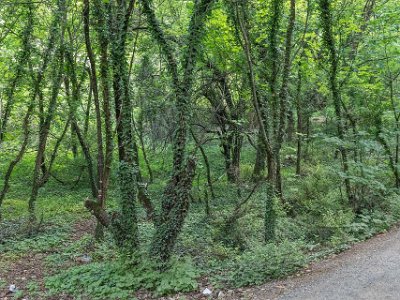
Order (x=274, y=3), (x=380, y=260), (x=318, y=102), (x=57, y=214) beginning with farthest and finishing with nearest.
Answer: (x=318, y=102) → (x=57, y=214) → (x=274, y=3) → (x=380, y=260)

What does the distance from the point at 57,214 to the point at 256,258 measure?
28.4ft

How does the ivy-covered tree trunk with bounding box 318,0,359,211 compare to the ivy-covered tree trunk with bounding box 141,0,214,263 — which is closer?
the ivy-covered tree trunk with bounding box 141,0,214,263

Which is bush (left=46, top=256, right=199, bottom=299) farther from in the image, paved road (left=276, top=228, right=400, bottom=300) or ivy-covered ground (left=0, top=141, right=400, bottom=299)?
paved road (left=276, top=228, right=400, bottom=300)

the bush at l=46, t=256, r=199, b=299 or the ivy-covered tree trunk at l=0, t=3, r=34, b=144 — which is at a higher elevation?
the ivy-covered tree trunk at l=0, t=3, r=34, b=144

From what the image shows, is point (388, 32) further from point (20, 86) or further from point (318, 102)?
point (20, 86)

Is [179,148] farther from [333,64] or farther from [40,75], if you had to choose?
[40,75]

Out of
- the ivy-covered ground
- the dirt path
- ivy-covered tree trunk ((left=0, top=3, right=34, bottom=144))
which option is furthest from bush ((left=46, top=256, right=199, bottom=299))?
ivy-covered tree trunk ((left=0, top=3, right=34, bottom=144))

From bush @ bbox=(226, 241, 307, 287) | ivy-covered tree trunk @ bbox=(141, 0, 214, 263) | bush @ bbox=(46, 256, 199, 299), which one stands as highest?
ivy-covered tree trunk @ bbox=(141, 0, 214, 263)

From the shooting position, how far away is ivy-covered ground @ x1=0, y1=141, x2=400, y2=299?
6.58 metres

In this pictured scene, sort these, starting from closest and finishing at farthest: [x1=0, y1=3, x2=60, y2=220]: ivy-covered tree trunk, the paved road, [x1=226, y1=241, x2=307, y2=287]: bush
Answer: the paved road, [x1=226, y1=241, x2=307, y2=287]: bush, [x1=0, y1=3, x2=60, y2=220]: ivy-covered tree trunk

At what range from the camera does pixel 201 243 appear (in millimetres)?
9117

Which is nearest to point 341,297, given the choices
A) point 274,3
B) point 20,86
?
point 274,3

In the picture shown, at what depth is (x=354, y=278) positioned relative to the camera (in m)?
5.96

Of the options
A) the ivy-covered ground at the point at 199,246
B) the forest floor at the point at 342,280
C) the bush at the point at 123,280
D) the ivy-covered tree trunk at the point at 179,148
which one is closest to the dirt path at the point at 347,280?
the forest floor at the point at 342,280
